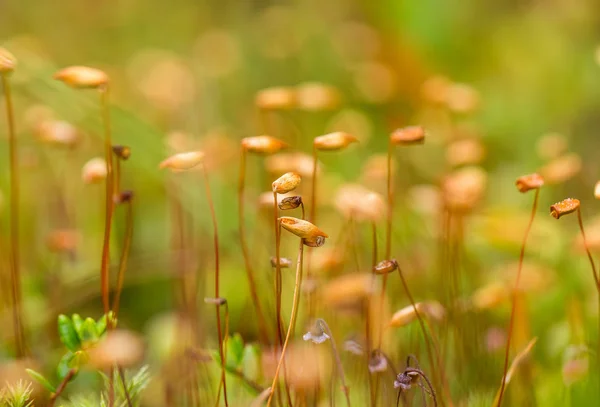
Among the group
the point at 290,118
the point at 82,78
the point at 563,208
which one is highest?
the point at 82,78

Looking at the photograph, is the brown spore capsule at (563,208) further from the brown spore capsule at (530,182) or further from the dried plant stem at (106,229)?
the dried plant stem at (106,229)

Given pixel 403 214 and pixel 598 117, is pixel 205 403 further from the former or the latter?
pixel 598 117

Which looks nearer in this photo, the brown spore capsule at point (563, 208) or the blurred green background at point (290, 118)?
the brown spore capsule at point (563, 208)

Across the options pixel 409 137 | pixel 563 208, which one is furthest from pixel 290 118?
pixel 563 208

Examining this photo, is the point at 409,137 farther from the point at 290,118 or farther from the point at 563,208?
the point at 290,118

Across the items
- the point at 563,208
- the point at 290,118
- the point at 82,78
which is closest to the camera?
the point at 563,208

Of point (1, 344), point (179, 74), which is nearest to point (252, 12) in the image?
point (179, 74)

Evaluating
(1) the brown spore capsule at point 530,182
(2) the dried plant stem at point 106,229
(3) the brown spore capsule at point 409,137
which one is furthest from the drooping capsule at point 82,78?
(1) the brown spore capsule at point 530,182

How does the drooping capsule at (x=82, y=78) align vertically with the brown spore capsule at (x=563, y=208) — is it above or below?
above

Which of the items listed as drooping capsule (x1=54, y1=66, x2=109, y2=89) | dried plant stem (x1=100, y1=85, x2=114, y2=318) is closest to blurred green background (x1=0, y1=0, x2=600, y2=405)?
dried plant stem (x1=100, y1=85, x2=114, y2=318)

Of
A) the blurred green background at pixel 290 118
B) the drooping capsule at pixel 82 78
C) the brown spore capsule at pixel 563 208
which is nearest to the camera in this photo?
the brown spore capsule at pixel 563 208

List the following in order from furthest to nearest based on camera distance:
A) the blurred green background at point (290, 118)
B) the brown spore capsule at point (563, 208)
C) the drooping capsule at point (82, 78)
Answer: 1. the blurred green background at point (290, 118)
2. the drooping capsule at point (82, 78)
3. the brown spore capsule at point (563, 208)
